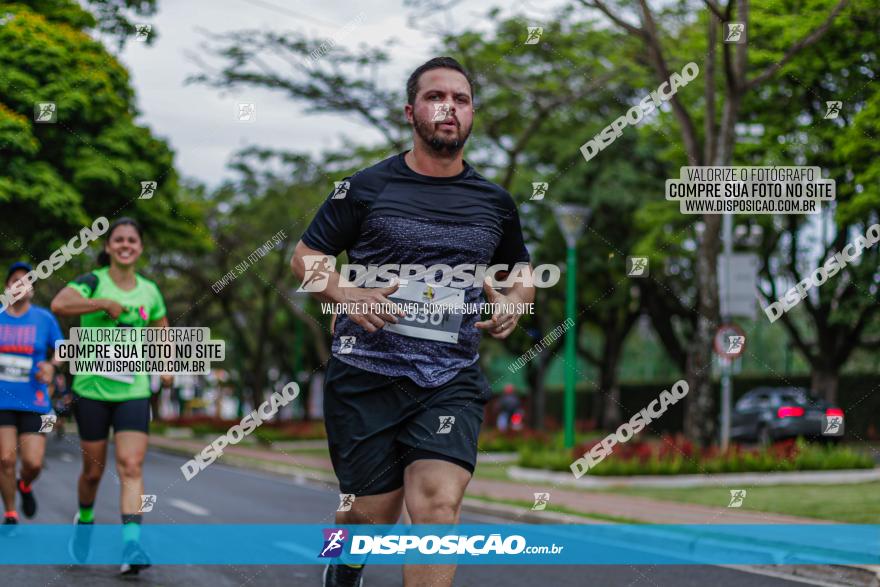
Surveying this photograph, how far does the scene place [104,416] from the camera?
23.3 feet

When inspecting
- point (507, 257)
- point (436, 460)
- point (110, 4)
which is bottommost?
point (436, 460)

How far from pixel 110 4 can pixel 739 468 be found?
11634 mm

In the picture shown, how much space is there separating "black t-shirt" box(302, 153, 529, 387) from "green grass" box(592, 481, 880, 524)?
24.3 feet

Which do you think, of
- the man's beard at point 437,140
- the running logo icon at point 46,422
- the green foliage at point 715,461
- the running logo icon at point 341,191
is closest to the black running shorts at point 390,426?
the running logo icon at point 341,191

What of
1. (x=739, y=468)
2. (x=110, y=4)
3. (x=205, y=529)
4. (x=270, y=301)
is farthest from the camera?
(x=270, y=301)

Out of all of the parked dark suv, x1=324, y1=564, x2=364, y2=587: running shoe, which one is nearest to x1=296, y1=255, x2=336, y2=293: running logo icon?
x1=324, y1=564, x2=364, y2=587: running shoe

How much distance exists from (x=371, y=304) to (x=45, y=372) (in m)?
5.13

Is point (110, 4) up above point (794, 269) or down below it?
above

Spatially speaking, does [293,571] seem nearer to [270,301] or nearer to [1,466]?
[1,466]

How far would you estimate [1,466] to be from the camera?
8.76 meters

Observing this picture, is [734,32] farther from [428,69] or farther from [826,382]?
[826,382]

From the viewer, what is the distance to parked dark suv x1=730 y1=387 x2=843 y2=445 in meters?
24.0

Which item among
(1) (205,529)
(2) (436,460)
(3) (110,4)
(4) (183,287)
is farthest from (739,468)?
(4) (183,287)

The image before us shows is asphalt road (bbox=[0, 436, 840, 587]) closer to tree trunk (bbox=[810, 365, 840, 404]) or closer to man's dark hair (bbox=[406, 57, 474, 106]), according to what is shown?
man's dark hair (bbox=[406, 57, 474, 106])
